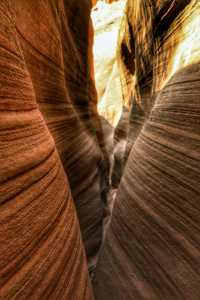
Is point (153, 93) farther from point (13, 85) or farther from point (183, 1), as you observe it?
point (13, 85)

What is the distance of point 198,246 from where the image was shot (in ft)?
2.15

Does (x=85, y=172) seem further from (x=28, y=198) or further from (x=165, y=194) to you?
(x=28, y=198)

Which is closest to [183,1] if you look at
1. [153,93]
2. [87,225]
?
[153,93]

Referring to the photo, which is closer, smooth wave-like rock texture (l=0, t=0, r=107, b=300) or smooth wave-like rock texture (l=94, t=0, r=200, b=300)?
smooth wave-like rock texture (l=0, t=0, r=107, b=300)

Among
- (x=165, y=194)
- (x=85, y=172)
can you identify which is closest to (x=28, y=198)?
(x=165, y=194)

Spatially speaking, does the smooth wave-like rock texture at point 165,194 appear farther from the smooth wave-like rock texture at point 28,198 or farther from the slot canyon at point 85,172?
the smooth wave-like rock texture at point 28,198

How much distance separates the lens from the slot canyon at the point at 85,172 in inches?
18.2

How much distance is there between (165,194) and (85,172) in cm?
105

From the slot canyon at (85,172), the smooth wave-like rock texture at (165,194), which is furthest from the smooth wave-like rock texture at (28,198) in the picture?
the smooth wave-like rock texture at (165,194)

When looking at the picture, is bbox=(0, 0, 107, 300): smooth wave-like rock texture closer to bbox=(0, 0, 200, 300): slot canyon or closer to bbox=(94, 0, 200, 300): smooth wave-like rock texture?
bbox=(0, 0, 200, 300): slot canyon

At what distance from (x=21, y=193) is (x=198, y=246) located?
2.06ft

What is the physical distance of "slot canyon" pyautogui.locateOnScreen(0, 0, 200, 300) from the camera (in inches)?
18.2

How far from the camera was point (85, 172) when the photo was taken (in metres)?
1.75

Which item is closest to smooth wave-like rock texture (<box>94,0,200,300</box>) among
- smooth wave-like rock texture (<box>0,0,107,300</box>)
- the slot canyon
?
the slot canyon
